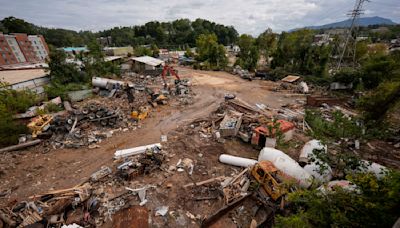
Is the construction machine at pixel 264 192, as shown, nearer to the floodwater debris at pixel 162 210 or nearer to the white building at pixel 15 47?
the floodwater debris at pixel 162 210

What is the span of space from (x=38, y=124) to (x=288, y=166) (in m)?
13.0

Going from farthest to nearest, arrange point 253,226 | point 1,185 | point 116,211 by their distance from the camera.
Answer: point 1,185 < point 116,211 < point 253,226

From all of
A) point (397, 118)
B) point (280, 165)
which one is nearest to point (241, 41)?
point (397, 118)

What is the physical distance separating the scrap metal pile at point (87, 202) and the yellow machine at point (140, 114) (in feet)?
16.7

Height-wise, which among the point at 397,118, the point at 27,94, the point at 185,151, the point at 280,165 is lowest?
the point at 397,118

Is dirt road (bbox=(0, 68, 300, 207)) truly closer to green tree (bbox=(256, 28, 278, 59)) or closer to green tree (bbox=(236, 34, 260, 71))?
green tree (bbox=(236, 34, 260, 71))

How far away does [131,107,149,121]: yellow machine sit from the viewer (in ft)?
38.8

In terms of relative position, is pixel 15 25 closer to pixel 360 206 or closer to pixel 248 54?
pixel 248 54

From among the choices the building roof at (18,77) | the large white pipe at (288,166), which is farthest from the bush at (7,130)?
the large white pipe at (288,166)

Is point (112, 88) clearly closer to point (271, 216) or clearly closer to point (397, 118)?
point (271, 216)

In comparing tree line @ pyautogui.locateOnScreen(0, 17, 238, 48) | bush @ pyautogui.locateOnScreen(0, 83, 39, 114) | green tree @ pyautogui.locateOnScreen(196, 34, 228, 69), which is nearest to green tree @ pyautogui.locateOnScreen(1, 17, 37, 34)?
tree line @ pyautogui.locateOnScreen(0, 17, 238, 48)

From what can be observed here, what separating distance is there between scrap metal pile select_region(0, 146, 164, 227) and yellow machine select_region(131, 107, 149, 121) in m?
5.09

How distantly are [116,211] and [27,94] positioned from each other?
12909 millimetres

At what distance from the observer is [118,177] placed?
686 centimetres
